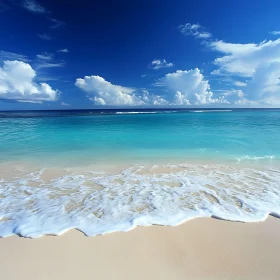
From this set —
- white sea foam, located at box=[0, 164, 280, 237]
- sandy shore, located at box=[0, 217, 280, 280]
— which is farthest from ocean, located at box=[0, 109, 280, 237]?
sandy shore, located at box=[0, 217, 280, 280]

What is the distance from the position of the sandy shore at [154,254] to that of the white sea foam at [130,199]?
0.85ft

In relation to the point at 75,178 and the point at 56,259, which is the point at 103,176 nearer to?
the point at 75,178

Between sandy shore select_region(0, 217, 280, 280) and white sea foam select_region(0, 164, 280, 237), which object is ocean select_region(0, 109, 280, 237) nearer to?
white sea foam select_region(0, 164, 280, 237)

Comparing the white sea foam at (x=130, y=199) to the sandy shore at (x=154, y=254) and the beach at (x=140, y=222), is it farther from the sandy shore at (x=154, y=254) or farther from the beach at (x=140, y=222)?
the sandy shore at (x=154, y=254)

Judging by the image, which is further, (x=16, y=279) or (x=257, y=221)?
(x=257, y=221)

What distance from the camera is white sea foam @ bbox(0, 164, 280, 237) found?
3.40 meters

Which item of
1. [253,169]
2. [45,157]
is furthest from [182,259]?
[45,157]

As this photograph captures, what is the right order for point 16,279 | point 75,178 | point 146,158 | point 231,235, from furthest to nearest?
1. point 146,158
2. point 75,178
3. point 231,235
4. point 16,279

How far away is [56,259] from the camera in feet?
8.42

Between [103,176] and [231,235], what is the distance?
157 inches

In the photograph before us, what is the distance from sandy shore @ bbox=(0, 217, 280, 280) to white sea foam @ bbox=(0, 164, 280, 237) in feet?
0.85

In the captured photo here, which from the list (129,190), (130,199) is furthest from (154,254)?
(129,190)

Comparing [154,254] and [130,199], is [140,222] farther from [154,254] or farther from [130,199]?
[130,199]

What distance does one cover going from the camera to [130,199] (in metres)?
4.29
